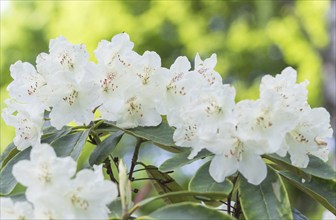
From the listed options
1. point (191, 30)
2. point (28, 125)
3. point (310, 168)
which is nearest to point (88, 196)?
point (28, 125)

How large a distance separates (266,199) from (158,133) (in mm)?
194

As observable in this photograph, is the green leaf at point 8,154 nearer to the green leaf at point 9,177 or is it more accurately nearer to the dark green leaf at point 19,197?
the green leaf at point 9,177

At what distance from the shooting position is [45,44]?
6.64 m

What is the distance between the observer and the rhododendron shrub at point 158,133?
828 millimetres

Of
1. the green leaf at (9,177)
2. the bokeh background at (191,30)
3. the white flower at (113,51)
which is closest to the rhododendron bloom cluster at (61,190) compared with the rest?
the green leaf at (9,177)

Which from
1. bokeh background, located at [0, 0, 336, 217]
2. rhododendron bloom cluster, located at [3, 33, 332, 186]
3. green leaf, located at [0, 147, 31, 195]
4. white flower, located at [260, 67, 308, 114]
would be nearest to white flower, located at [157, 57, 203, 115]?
rhododendron bloom cluster, located at [3, 33, 332, 186]

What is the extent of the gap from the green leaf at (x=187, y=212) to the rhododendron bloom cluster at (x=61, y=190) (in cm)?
7

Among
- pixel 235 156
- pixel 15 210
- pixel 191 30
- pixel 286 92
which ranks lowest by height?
pixel 15 210

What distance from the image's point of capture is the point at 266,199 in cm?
94

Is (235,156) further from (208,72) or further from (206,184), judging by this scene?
(208,72)

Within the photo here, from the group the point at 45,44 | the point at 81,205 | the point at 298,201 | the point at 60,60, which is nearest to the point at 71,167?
the point at 81,205

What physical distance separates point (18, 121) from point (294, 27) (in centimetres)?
584

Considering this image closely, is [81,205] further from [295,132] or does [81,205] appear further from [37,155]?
[295,132]

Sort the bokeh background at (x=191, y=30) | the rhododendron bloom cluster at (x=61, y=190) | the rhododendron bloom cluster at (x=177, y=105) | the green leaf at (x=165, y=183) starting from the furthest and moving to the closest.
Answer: the bokeh background at (x=191, y=30), the green leaf at (x=165, y=183), the rhododendron bloom cluster at (x=177, y=105), the rhododendron bloom cluster at (x=61, y=190)
